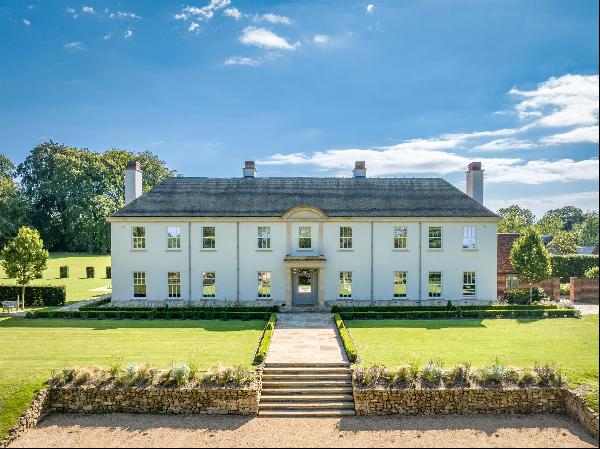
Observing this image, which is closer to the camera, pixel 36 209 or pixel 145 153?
pixel 36 209

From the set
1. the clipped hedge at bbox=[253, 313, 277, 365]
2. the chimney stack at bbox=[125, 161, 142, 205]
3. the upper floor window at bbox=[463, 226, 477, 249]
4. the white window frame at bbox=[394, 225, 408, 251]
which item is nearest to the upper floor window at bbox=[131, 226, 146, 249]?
the chimney stack at bbox=[125, 161, 142, 205]

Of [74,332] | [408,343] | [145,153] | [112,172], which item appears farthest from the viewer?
[145,153]

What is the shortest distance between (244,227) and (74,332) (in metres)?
12.5

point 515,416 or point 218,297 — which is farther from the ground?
point 218,297

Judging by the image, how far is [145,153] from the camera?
8269 cm

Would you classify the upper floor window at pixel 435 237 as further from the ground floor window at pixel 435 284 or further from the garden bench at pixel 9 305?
the garden bench at pixel 9 305

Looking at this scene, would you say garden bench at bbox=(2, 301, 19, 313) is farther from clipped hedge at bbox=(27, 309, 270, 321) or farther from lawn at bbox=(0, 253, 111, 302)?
lawn at bbox=(0, 253, 111, 302)

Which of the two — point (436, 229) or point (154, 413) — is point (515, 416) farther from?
point (436, 229)

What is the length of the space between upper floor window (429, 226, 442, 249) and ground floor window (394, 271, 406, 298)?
2.96m

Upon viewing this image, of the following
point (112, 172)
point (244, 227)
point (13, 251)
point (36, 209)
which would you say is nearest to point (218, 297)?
point (244, 227)

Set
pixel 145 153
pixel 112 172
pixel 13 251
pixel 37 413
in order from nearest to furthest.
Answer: pixel 37 413, pixel 13 251, pixel 112 172, pixel 145 153

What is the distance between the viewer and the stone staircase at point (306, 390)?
15516 mm

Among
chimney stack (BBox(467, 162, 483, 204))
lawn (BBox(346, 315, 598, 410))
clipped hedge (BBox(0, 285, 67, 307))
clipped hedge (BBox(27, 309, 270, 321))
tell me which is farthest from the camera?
chimney stack (BBox(467, 162, 483, 204))

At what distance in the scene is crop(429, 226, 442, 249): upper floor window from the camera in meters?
31.0
